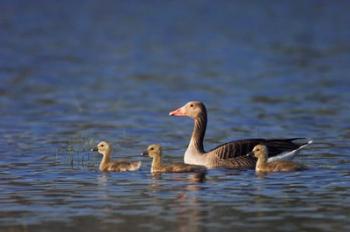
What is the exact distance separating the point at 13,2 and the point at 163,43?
23.3 metres

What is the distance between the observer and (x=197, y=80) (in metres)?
33.8

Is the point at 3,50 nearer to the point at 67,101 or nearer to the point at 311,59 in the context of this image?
the point at 311,59

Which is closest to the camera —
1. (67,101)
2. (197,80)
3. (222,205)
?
(222,205)

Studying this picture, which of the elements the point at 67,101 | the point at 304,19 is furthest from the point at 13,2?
the point at 67,101

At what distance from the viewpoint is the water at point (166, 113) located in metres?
14.3

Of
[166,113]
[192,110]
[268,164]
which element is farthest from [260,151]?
[166,113]

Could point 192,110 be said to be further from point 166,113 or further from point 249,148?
point 166,113

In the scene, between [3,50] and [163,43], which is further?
[163,43]

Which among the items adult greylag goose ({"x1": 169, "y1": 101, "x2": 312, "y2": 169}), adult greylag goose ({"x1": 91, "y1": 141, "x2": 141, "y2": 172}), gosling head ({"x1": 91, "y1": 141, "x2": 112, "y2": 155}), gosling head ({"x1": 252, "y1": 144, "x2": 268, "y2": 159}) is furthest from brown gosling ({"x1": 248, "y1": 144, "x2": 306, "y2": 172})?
gosling head ({"x1": 91, "y1": 141, "x2": 112, "y2": 155})

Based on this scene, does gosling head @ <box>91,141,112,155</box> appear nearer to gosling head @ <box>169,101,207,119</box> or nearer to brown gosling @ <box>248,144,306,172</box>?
gosling head @ <box>169,101,207,119</box>

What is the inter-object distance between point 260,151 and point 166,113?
8381 mm

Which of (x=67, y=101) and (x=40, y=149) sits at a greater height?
(x=67, y=101)

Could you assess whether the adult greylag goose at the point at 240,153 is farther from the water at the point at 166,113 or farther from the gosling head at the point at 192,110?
the gosling head at the point at 192,110

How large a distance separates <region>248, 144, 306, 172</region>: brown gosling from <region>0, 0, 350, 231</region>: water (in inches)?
8.3
